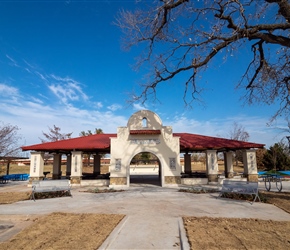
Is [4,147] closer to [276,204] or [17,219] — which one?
[17,219]

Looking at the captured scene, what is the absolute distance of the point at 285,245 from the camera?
4469 mm

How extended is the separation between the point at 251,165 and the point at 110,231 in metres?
14.5

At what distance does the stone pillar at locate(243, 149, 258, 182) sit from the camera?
53.7ft

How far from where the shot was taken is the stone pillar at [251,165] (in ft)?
53.7

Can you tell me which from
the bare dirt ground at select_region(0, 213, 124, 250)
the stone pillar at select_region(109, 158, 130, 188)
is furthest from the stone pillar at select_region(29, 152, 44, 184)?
the bare dirt ground at select_region(0, 213, 124, 250)

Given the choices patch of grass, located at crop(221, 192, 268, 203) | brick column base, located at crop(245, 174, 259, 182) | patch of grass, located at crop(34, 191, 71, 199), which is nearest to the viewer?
patch of grass, located at crop(221, 192, 268, 203)

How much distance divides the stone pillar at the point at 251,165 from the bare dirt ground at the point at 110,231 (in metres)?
11.1

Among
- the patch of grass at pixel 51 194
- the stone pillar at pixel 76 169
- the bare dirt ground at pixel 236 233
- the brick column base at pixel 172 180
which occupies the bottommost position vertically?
the patch of grass at pixel 51 194

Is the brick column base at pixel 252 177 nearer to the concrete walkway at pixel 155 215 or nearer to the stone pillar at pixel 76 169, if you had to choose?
the concrete walkway at pixel 155 215

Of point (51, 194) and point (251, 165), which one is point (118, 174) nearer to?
point (51, 194)

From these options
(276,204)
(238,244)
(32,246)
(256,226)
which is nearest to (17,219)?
(32,246)

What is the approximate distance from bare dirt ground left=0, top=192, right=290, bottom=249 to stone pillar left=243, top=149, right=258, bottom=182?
435 inches

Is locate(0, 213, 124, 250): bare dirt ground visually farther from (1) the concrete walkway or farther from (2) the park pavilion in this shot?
(2) the park pavilion

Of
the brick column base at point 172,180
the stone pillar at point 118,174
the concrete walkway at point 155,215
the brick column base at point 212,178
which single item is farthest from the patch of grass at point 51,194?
the brick column base at point 212,178
